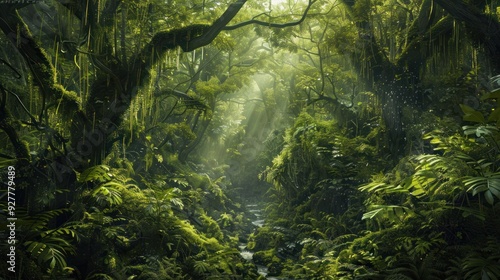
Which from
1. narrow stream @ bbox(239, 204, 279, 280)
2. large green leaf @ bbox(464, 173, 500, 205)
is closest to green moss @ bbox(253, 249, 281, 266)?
narrow stream @ bbox(239, 204, 279, 280)

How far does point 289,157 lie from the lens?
14883 millimetres

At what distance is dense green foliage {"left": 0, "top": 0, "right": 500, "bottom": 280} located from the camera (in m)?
6.29

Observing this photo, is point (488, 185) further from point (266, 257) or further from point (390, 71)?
point (266, 257)

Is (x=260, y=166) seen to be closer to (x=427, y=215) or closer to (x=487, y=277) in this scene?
(x=427, y=215)

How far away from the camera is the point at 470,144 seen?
7.09m

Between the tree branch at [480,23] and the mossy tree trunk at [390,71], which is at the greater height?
the tree branch at [480,23]

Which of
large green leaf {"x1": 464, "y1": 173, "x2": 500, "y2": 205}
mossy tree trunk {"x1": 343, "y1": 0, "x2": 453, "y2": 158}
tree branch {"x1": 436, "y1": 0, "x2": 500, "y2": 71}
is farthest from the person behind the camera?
mossy tree trunk {"x1": 343, "y1": 0, "x2": 453, "y2": 158}

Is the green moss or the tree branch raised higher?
the tree branch

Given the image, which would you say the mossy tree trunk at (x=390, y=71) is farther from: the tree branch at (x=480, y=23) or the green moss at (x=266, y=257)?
the green moss at (x=266, y=257)

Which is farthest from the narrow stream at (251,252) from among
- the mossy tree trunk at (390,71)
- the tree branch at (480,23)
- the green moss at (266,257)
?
the tree branch at (480,23)

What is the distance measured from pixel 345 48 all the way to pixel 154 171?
29.3 feet

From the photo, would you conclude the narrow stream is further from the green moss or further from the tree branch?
the tree branch

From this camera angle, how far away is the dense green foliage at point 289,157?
6.29 meters

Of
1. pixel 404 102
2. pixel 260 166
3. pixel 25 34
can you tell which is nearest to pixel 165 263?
pixel 25 34
